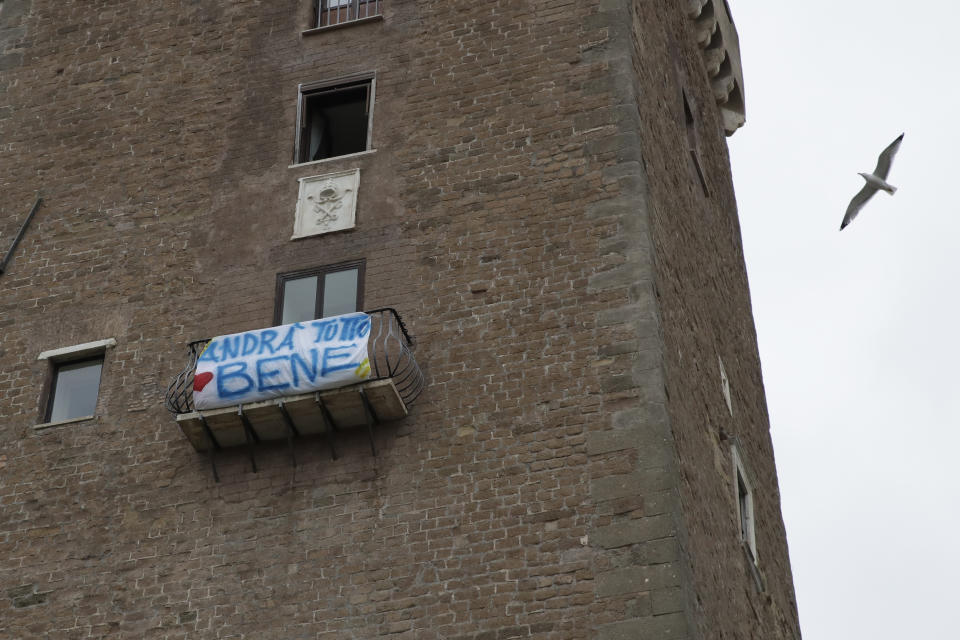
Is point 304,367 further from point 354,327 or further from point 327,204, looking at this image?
point 327,204

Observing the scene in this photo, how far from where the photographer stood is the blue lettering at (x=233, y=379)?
2062 centimetres

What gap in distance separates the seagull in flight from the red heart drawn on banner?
9.53 metres

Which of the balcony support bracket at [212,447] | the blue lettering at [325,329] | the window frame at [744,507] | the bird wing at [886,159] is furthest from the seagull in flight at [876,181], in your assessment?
the balcony support bracket at [212,447]

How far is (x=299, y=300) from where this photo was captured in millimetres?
21906

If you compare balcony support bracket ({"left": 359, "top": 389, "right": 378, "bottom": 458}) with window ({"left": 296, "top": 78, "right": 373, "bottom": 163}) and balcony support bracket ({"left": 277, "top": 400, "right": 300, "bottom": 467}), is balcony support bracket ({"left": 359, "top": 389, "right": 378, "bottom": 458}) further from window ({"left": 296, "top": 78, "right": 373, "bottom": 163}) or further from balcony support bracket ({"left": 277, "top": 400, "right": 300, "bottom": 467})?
window ({"left": 296, "top": 78, "right": 373, "bottom": 163})

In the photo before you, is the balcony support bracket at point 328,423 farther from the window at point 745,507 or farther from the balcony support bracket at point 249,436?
the window at point 745,507

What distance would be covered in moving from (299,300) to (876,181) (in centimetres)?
869

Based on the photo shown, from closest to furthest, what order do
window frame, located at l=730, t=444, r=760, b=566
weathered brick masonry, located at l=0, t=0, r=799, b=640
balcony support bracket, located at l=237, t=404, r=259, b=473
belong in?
weathered brick masonry, located at l=0, t=0, r=799, b=640 → balcony support bracket, located at l=237, t=404, r=259, b=473 → window frame, located at l=730, t=444, r=760, b=566

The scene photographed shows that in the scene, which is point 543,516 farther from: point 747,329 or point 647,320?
point 747,329

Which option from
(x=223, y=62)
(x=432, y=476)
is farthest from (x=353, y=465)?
(x=223, y=62)

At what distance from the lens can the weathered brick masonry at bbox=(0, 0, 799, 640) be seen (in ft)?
63.4

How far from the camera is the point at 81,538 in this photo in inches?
819

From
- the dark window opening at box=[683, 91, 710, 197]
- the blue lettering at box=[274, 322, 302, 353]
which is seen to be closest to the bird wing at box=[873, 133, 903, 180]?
the dark window opening at box=[683, 91, 710, 197]

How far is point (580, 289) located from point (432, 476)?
2.80 meters
